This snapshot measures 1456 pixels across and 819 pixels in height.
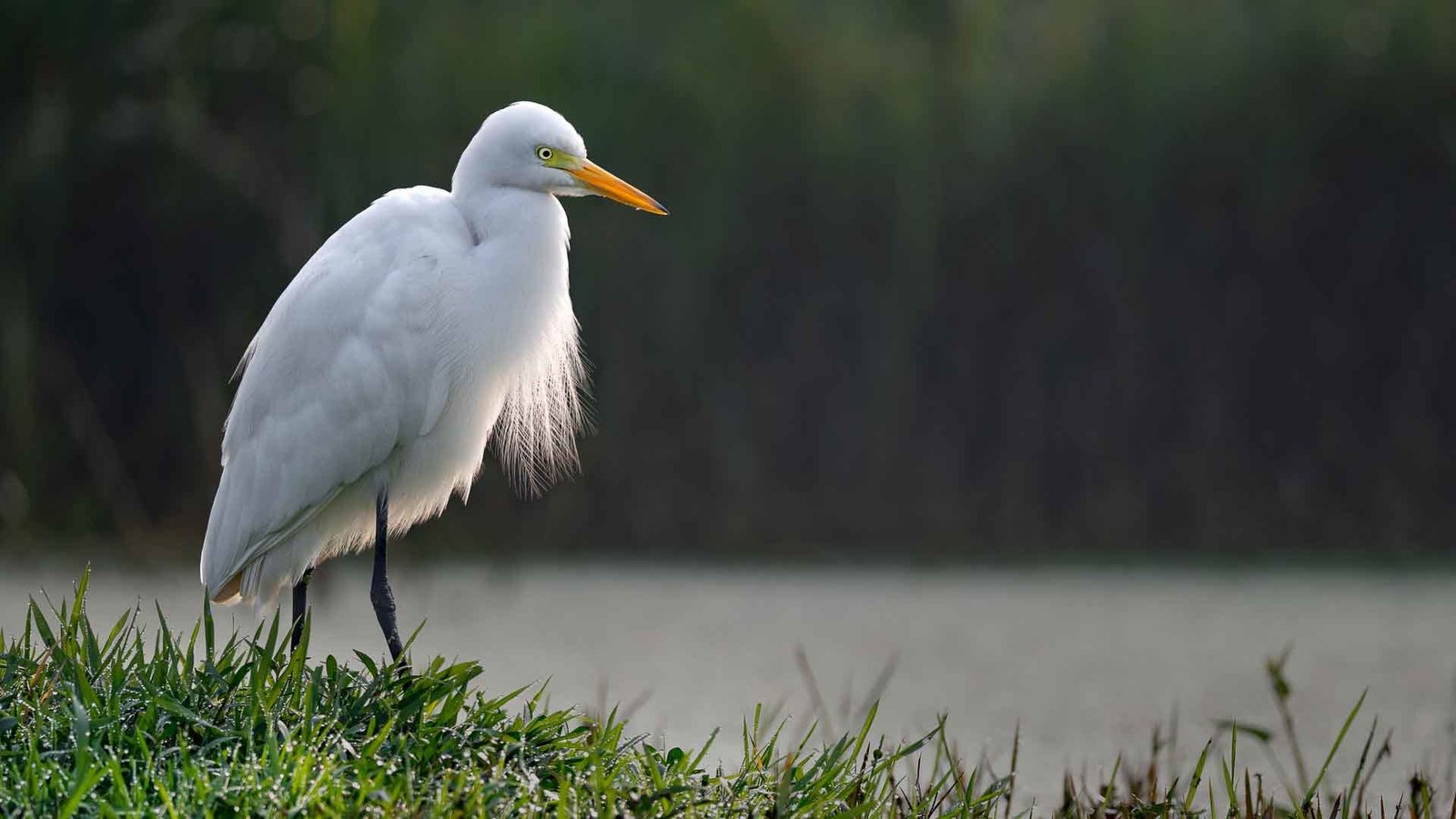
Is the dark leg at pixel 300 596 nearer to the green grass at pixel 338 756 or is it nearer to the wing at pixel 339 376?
the wing at pixel 339 376

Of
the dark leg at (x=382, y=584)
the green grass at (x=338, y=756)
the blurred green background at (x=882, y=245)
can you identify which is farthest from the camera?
the blurred green background at (x=882, y=245)

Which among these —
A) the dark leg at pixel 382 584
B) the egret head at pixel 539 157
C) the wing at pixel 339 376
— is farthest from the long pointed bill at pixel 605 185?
the dark leg at pixel 382 584

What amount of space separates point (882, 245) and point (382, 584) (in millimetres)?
3935

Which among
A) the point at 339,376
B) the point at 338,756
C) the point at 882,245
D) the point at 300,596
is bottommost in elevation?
the point at 338,756

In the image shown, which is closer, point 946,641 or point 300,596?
point 300,596

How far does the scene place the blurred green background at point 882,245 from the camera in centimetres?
633

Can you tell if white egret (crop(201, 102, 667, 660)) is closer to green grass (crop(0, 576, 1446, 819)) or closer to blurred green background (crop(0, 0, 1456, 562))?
green grass (crop(0, 576, 1446, 819))

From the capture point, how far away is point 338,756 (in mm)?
2363

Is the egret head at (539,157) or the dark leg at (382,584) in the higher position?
the egret head at (539,157)

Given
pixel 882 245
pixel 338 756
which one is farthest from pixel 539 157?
pixel 882 245

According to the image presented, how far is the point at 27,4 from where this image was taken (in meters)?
6.16

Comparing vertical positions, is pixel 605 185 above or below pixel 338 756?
above

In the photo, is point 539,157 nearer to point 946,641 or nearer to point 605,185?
point 605,185

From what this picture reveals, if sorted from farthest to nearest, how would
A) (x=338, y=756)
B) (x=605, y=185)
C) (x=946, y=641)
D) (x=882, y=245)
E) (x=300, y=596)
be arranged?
(x=882, y=245)
(x=946, y=641)
(x=300, y=596)
(x=605, y=185)
(x=338, y=756)
